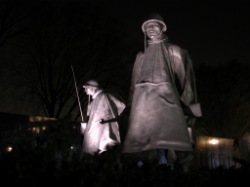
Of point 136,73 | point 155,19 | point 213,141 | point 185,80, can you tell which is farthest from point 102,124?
point 213,141

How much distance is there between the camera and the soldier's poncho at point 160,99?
26.6 feet

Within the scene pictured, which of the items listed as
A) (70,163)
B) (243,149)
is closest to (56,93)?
(243,149)

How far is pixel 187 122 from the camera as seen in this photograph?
28.3 ft

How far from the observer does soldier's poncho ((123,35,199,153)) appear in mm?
8109

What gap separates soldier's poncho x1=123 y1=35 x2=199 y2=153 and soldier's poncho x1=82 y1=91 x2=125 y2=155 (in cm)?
199

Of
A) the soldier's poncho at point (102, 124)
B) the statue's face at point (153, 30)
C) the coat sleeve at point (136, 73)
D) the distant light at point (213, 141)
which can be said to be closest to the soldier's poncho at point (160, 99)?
the coat sleeve at point (136, 73)

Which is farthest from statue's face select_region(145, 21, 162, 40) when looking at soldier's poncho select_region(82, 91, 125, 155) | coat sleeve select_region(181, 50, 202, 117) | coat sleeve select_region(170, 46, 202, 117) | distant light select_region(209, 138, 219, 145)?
distant light select_region(209, 138, 219, 145)

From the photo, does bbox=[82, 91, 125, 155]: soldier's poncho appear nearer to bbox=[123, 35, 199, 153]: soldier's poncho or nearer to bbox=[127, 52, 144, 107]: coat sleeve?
bbox=[127, 52, 144, 107]: coat sleeve

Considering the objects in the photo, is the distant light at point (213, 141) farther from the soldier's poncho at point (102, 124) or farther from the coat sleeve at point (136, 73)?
the coat sleeve at point (136, 73)

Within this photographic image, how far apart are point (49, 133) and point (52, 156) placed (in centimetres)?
18

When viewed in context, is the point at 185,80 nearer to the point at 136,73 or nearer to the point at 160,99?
the point at 160,99

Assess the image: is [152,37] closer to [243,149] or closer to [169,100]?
[169,100]

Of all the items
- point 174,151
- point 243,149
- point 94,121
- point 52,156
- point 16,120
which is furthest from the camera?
point 243,149

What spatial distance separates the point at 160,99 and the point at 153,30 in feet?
4.21
